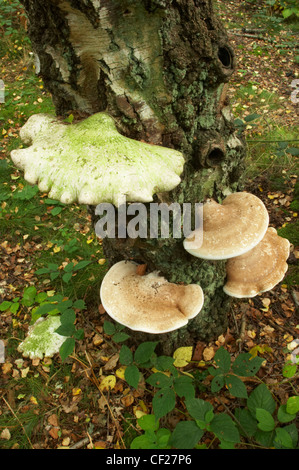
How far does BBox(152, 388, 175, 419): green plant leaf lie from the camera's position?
227 centimetres

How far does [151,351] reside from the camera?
8.68 ft

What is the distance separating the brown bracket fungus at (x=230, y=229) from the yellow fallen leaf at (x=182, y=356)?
1396 millimetres

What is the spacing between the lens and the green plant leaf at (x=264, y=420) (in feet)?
7.35

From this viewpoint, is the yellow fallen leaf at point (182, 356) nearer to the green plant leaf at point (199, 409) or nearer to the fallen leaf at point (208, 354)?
the fallen leaf at point (208, 354)

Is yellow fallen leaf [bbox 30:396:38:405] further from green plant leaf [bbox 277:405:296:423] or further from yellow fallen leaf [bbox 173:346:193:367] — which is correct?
green plant leaf [bbox 277:405:296:423]

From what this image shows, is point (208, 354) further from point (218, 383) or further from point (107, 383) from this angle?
point (107, 383)

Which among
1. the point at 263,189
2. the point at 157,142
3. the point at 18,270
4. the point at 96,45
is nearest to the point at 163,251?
the point at 157,142

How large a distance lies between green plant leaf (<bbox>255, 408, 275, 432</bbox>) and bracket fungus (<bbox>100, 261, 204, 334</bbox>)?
858 millimetres

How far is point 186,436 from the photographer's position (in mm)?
2229

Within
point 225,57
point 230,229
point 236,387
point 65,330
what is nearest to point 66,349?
point 65,330

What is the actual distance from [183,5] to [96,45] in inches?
21.6

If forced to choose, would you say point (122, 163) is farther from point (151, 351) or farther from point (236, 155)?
point (151, 351)

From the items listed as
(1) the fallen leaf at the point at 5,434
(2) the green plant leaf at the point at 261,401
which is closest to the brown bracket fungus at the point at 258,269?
(2) the green plant leaf at the point at 261,401

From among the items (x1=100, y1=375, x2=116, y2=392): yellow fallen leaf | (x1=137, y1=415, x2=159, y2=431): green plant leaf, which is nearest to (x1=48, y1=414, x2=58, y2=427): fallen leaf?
(x1=100, y1=375, x2=116, y2=392): yellow fallen leaf
